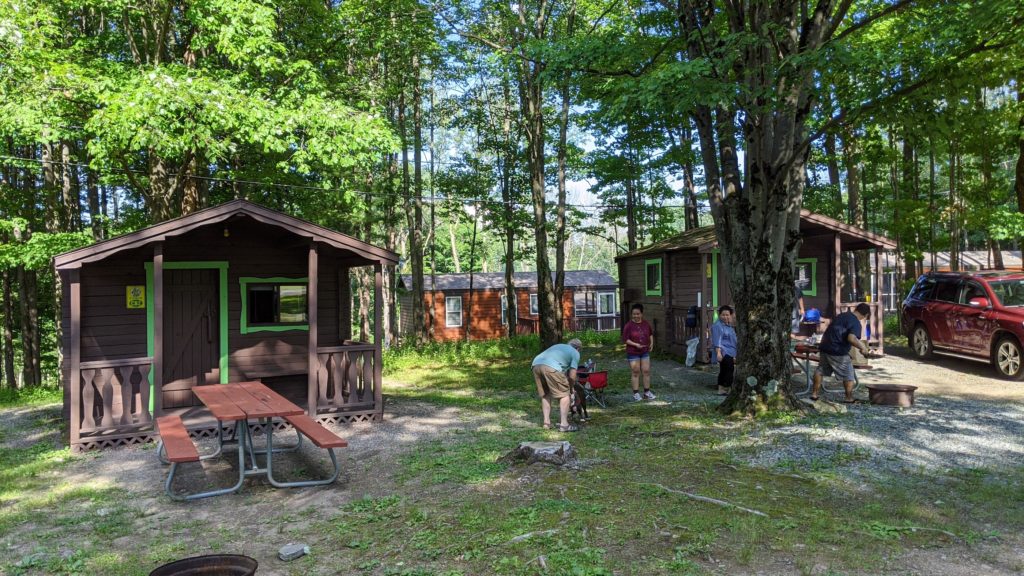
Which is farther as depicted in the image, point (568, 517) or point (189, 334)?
point (189, 334)

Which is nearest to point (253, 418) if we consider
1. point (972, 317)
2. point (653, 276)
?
point (972, 317)

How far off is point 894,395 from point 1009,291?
506 centimetres

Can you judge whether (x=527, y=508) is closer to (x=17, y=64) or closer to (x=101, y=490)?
(x=101, y=490)

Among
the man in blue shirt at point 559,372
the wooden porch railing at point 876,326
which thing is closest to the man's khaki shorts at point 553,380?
the man in blue shirt at point 559,372

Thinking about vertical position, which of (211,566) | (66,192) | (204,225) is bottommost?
(211,566)

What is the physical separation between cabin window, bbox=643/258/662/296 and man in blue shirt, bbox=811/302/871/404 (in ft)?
28.1

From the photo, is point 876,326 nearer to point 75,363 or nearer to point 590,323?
point 75,363

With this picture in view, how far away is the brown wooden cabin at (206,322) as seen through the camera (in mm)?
8703

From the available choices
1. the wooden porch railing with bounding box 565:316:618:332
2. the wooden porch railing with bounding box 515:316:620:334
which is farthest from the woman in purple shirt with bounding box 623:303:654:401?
the wooden porch railing with bounding box 565:316:618:332

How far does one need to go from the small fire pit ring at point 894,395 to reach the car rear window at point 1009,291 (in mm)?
4430

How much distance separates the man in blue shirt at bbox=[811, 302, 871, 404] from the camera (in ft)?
31.4

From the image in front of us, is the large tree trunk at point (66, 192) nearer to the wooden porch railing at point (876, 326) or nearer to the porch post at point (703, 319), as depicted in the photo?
the porch post at point (703, 319)

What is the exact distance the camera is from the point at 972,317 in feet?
42.3

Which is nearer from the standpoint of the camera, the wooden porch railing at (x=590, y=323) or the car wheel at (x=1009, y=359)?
the car wheel at (x=1009, y=359)
